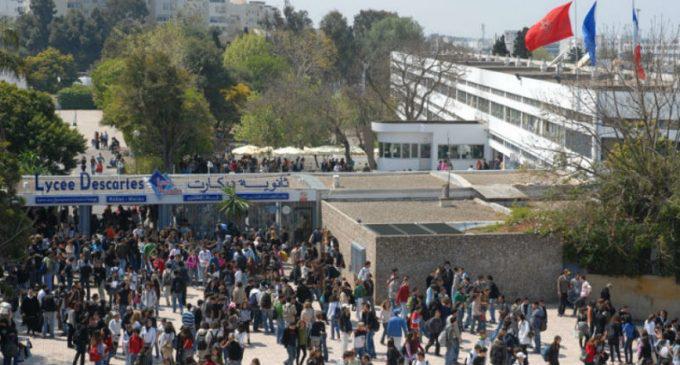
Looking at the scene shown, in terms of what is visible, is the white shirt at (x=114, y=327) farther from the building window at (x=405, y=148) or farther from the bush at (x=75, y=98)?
the bush at (x=75, y=98)

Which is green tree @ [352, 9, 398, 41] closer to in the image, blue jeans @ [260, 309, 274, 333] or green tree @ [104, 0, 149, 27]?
green tree @ [104, 0, 149, 27]

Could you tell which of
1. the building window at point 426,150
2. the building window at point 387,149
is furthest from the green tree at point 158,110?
the building window at point 426,150

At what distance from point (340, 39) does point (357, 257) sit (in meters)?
93.6

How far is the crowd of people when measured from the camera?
76.6 feet

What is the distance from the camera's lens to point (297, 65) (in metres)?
101

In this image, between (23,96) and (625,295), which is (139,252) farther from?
(23,96)

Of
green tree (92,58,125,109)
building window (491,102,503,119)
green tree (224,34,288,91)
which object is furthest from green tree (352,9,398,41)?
building window (491,102,503,119)

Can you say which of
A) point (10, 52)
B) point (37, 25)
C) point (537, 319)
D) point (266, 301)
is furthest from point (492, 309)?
point (37, 25)

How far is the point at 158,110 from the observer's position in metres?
54.7

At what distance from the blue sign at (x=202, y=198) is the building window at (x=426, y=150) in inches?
876

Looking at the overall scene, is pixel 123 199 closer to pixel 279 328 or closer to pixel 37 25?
pixel 279 328

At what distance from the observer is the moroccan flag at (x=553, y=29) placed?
47.6 meters

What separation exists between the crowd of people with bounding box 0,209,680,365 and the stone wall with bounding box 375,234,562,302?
0.31 metres

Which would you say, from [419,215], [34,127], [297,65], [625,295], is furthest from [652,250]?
[297,65]
